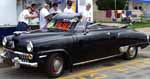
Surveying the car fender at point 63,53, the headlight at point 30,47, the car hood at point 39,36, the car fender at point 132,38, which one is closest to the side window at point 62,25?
the car hood at point 39,36

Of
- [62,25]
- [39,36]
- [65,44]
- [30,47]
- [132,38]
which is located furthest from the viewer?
[132,38]

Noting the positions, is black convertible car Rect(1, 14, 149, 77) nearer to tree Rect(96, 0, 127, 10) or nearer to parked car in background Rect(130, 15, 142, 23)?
parked car in background Rect(130, 15, 142, 23)

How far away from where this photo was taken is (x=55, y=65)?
8.90 metres

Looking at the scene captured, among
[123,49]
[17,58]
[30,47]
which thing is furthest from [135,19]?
[30,47]

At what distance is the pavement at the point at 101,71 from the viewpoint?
914 centimetres

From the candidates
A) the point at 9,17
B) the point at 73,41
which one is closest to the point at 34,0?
the point at 9,17

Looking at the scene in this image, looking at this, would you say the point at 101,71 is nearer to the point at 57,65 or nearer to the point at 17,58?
the point at 57,65

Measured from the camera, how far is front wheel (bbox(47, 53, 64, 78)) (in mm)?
8704

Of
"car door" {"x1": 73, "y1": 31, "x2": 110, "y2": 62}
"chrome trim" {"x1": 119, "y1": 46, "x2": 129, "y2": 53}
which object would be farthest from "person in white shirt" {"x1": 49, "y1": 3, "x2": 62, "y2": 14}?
"car door" {"x1": 73, "y1": 31, "x2": 110, "y2": 62}

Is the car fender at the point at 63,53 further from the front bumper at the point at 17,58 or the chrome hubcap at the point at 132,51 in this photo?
the chrome hubcap at the point at 132,51

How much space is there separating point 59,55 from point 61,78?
1.74ft

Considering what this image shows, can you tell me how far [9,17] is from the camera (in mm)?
14305

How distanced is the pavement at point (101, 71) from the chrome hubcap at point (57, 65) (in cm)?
20

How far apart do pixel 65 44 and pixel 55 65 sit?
55 centimetres
